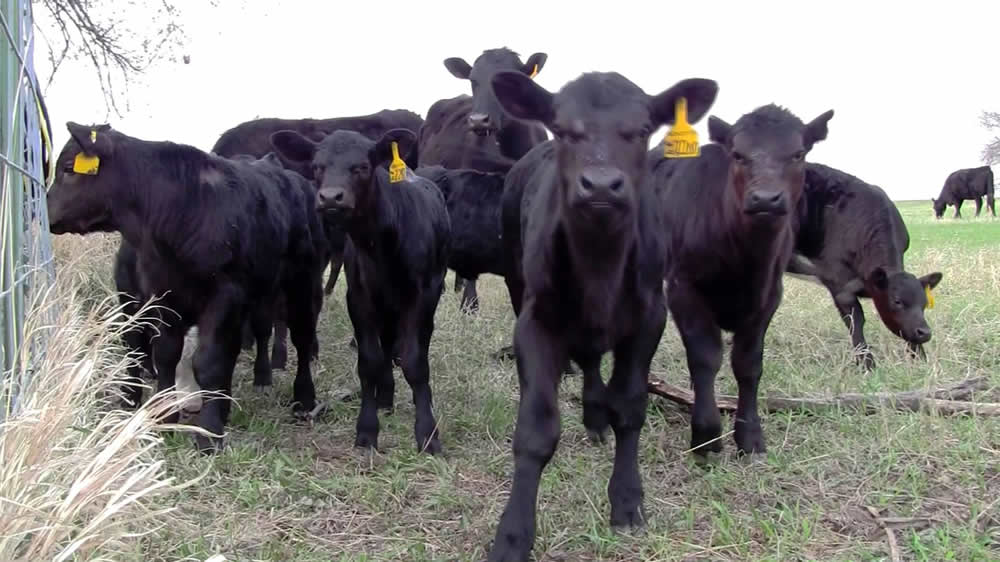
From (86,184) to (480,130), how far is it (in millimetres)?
4402

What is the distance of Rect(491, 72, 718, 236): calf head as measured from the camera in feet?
11.0

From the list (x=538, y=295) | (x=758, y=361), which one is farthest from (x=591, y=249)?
(x=758, y=361)

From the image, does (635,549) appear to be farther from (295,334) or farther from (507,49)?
(507,49)

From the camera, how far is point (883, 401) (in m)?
4.95

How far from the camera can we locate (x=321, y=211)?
499cm

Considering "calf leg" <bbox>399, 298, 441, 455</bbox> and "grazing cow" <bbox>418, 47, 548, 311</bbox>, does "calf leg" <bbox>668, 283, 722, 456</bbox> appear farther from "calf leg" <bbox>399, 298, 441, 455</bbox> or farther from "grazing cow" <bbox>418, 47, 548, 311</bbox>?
"grazing cow" <bbox>418, 47, 548, 311</bbox>

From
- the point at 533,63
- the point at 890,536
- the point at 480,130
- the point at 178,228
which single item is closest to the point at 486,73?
the point at 533,63

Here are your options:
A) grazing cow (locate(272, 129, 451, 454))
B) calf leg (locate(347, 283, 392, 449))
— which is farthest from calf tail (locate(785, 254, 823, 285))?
calf leg (locate(347, 283, 392, 449))

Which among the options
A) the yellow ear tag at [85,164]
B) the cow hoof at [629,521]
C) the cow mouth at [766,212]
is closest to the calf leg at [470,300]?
the yellow ear tag at [85,164]

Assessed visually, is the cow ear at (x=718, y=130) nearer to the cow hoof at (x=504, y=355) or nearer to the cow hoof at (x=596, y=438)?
the cow hoof at (x=596, y=438)

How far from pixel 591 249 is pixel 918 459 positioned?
188 cm

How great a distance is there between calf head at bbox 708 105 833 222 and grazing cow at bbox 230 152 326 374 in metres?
3.00

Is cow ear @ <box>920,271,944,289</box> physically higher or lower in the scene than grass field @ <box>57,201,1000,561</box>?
higher

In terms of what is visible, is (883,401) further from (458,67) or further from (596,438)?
(458,67)
